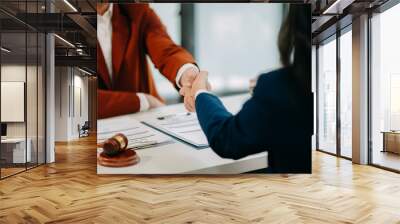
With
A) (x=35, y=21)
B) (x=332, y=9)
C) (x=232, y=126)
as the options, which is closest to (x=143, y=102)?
(x=232, y=126)

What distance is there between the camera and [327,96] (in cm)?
1000

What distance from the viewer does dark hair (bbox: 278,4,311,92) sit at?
5824 millimetres

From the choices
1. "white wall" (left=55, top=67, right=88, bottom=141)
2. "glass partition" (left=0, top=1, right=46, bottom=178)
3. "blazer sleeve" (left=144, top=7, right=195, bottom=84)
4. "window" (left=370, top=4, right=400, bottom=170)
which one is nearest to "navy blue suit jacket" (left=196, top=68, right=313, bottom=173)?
"blazer sleeve" (left=144, top=7, right=195, bottom=84)

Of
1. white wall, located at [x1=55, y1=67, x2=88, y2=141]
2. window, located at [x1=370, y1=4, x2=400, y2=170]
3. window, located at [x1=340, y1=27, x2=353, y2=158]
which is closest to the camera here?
window, located at [x1=370, y1=4, x2=400, y2=170]

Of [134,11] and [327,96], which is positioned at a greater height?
[134,11]

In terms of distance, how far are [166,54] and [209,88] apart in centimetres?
87

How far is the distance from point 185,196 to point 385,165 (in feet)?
14.2

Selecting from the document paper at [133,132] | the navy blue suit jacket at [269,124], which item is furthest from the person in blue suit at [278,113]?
the document paper at [133,132]

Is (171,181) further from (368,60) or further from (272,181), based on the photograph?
(368,60)

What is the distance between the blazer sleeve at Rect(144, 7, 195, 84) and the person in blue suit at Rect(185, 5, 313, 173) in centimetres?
37

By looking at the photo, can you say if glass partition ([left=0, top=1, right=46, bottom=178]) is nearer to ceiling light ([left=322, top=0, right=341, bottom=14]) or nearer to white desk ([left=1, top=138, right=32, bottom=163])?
white desk ([left=1, top=138, right=32, bottom=163])

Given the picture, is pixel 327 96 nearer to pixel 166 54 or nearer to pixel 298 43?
pixel 298 43

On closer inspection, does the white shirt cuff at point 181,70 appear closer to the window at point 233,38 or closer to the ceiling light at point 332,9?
the window at point 233,38

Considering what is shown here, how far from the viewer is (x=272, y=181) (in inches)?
227
